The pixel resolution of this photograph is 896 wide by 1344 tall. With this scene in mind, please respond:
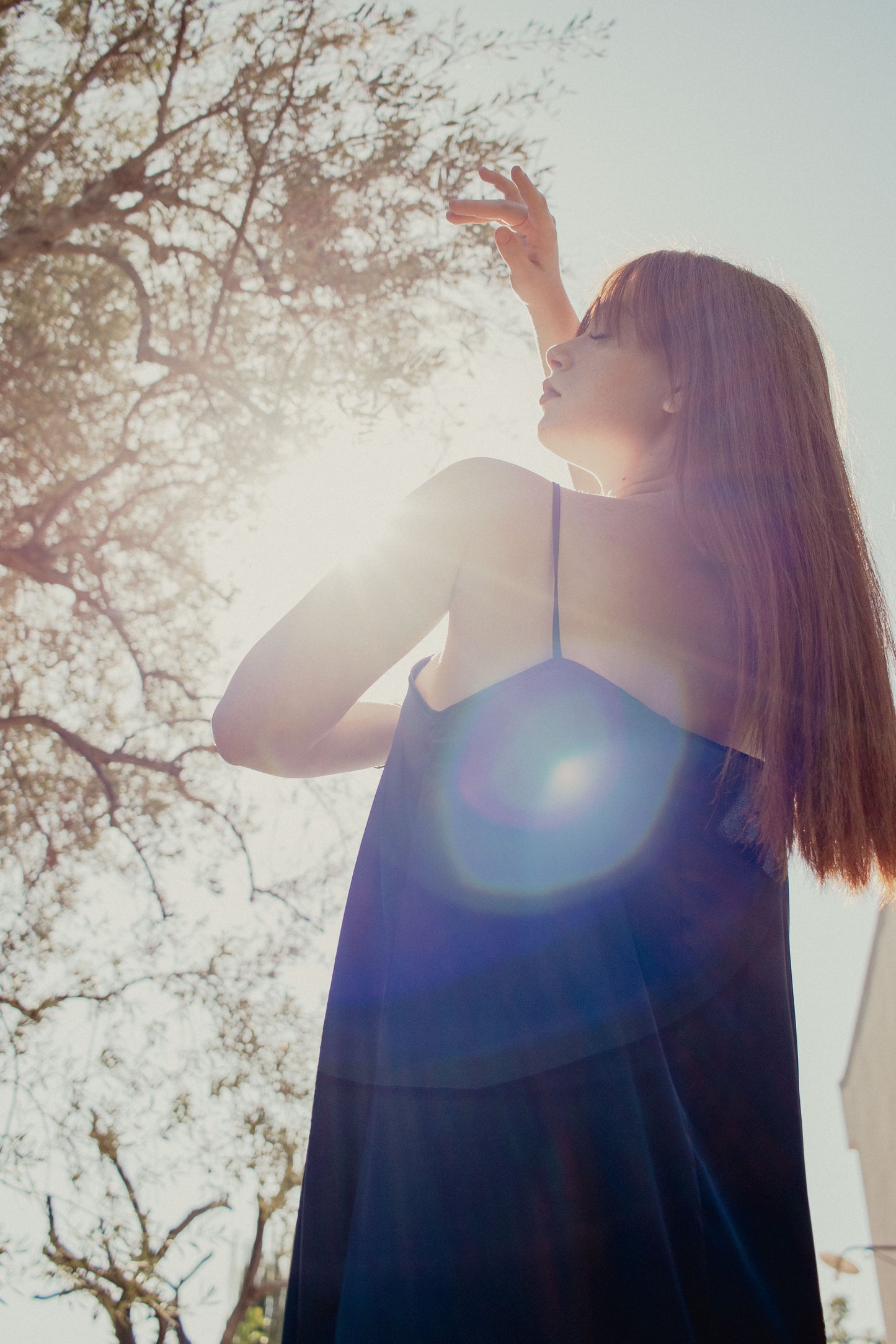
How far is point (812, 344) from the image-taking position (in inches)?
65.4

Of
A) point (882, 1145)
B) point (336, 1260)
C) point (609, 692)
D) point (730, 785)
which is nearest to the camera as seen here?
point (336, 1260)

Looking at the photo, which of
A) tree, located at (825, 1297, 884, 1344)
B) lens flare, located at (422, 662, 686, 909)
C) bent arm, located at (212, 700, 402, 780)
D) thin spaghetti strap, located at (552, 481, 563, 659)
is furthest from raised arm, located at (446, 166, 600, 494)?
tree, located at (825, 1297, 884, 1344)

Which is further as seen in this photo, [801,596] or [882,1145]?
[882,1145]

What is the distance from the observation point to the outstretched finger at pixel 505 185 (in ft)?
6.86

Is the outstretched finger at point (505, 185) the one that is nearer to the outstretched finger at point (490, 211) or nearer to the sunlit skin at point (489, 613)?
the outstretched finger at point (490, 211)

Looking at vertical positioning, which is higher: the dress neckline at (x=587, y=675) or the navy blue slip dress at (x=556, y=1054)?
the dress neckline at (x=587, y=675)

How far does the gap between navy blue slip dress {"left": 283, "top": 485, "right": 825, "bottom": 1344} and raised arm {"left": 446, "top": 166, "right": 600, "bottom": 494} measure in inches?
39.0

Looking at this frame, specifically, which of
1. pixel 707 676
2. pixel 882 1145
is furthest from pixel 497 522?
pixel 882 1145

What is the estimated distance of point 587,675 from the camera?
1.30m

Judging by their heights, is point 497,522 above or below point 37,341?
below

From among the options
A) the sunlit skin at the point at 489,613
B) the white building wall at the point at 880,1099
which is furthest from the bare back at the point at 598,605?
the white building wall at the point at 880,1099

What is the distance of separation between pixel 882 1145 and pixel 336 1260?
16767mm

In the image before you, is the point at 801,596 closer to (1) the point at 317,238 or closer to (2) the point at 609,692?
(2) the point at 609,692

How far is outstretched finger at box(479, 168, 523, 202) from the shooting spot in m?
2.09
